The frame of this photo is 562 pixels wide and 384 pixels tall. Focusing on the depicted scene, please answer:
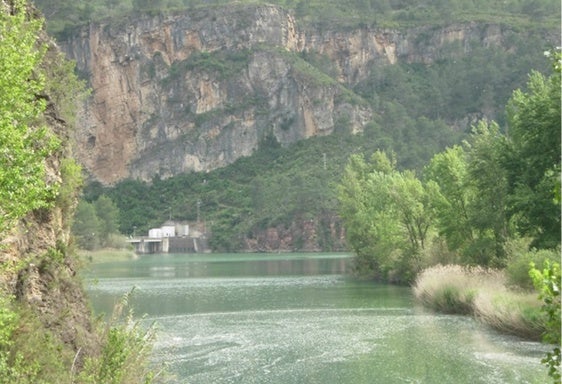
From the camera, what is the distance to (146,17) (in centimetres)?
19200

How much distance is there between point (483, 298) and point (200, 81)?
166550 mm

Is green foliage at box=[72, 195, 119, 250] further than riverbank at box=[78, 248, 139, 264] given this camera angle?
Yes

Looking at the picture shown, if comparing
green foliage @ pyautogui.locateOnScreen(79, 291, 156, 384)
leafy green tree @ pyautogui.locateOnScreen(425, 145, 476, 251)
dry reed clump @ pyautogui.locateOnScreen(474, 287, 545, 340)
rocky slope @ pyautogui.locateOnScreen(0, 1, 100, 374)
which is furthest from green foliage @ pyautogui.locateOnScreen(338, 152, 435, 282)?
green foliage @ pyautogui.locateOnScreen(79, 291, 156, 384)

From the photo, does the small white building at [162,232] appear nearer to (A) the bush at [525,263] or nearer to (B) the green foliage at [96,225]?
(B) the green foliage at [96,225]

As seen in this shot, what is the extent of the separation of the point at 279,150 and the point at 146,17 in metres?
45.6

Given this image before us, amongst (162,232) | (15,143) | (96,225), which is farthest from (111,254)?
(15,143)

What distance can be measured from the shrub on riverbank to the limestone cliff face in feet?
477

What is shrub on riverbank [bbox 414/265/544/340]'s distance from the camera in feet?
92.5

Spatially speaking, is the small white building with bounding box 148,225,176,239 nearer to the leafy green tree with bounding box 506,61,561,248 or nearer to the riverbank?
the riverbank

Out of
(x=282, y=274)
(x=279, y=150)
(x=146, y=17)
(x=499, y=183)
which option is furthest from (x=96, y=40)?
(x=499, y=183)

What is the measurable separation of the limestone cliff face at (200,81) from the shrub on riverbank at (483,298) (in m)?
145

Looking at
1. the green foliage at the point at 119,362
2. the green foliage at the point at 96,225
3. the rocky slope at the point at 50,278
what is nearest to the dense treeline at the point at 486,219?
the green foliage at the point at 119,362

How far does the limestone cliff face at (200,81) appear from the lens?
189m

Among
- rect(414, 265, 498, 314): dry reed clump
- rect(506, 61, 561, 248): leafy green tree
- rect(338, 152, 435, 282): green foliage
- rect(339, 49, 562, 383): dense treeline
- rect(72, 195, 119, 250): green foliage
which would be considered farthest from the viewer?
rect(72, 195, 119, 250): green foliage
